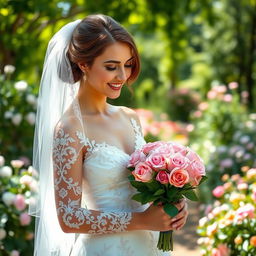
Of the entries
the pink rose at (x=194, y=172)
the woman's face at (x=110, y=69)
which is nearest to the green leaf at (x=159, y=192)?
the pink rose at (x=194, y=172)

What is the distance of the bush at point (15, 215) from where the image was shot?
12.1 feet

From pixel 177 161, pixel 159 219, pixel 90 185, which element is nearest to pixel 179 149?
pixel 177 161

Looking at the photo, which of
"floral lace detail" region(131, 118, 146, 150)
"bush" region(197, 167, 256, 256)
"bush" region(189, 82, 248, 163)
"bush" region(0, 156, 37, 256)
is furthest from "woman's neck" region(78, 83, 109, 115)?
"bush" region(189, 82, 248, 163)

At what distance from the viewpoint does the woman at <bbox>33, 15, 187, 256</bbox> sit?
2129 mm

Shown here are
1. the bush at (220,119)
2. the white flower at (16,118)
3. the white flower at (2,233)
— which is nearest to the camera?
the white flower at (2,233)

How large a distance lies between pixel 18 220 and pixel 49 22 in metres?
3.80

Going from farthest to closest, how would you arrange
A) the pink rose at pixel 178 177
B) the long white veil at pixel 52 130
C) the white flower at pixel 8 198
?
the white flower at pixel 8 198 → the long white veil at pixel 52 130 → the pink rose at pixel 178 177

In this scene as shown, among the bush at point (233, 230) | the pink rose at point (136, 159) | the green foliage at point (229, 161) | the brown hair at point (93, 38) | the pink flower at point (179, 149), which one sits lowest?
the green foliage at point (229, 161)

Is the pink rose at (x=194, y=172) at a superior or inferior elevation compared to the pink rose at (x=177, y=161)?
inferior

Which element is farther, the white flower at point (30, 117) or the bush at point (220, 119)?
the bush at point (220, 119)

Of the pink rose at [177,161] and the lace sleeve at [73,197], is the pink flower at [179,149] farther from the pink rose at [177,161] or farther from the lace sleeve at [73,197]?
the lace sleeve at [73,197]

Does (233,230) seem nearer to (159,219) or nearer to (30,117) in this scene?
(159,219)

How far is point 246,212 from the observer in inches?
134

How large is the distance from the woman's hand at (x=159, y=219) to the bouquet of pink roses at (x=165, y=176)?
0.03 meters
